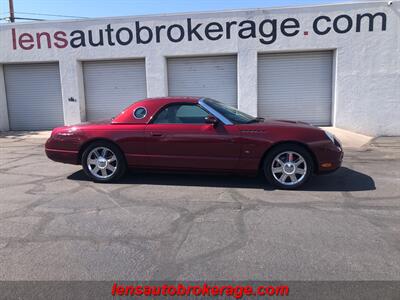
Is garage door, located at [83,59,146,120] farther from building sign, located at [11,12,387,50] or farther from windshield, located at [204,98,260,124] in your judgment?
windshield, located at [204,98,260,124]

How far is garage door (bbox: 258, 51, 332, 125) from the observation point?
12570 millimetres

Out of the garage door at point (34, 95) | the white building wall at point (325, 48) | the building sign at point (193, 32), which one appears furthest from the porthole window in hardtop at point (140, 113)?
the garage door at point (34, 95)

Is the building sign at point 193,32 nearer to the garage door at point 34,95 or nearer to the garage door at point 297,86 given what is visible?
the garage door at point 297,86

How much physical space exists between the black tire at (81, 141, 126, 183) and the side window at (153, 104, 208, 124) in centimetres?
84

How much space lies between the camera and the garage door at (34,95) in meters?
14.1

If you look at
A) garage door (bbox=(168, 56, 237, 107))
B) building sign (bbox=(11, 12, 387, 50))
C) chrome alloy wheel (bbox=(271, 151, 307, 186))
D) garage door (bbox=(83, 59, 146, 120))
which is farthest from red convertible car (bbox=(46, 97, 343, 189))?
garage door (bbox=(83, 59, 146, 120))

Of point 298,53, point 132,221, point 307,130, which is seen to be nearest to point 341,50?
point 298,53

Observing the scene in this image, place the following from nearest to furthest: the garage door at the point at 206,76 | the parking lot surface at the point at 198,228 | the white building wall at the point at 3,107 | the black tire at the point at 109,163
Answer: the parking lot surface at the point at 198,228 < the black tire at the point at 109,163 < the garage door at the point at 206,76 < the white building wall at the point at 3,107

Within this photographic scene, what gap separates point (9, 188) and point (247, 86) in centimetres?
843

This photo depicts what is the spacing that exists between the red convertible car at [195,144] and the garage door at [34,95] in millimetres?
8313

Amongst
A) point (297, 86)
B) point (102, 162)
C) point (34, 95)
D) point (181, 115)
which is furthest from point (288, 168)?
point (34, 95)

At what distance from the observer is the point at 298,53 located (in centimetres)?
1253

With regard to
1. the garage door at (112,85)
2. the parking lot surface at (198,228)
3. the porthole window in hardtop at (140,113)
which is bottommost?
the parking lot surface at (198,228)

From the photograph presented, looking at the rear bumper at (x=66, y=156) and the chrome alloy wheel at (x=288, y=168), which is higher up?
the rear bumper at (x=66, y=156)
